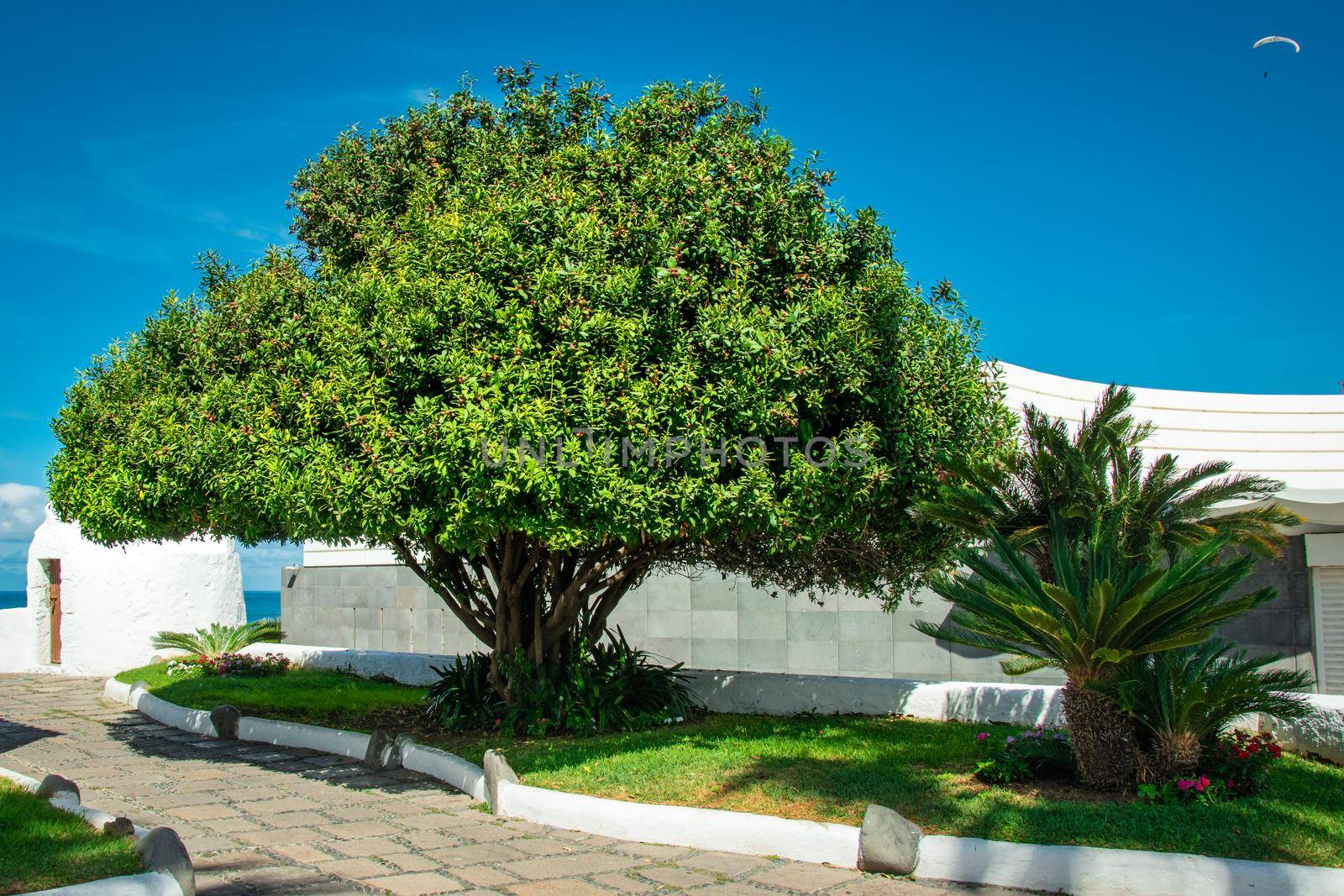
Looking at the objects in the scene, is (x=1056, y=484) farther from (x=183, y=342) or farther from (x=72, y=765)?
(x=72, y=765)

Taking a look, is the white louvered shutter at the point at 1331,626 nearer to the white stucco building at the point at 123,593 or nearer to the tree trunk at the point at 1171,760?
the tree trunk at the point at 1171,760

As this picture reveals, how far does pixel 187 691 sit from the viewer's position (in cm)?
1502

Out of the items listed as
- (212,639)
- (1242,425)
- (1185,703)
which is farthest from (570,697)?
(1242,425)

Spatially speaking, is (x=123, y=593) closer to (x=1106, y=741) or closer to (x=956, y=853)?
(x=956, y=853)

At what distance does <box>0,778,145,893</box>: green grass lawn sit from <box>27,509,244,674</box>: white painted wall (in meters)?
13.7

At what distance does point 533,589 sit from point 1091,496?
20.0 feet

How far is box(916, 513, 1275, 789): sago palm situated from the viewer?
23.7 ft

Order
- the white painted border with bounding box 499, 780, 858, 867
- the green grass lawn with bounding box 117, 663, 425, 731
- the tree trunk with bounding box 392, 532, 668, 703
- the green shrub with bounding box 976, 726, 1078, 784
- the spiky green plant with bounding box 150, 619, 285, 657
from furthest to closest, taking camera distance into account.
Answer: the spiky green plant with bounding box 150, 619, 285, 657
the green grass lawn with bounding box 117, 663, 425, 731
the tree trunk with bounding box 392, 532, 668, 703
the green shrub with bounding box 976, 726, 1078, 784
the white painted border with bounding box 499, 780, 858, 867

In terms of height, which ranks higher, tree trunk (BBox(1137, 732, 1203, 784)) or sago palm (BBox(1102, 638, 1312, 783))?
sago palm (BBox(1102, 638, 1312, 783))

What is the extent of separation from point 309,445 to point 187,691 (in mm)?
8018

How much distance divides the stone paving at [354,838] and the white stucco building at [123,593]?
854cm

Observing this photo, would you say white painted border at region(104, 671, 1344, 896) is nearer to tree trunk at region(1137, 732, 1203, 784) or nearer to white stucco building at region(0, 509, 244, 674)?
tree trunk at region(1137, 732, 1203, 784)

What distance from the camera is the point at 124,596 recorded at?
1959cm

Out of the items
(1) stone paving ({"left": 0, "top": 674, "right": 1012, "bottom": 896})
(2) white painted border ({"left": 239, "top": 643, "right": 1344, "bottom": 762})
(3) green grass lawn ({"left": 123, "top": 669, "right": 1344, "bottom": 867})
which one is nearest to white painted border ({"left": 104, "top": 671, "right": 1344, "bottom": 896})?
(1) stone paving ({"left": 0, "top": 674, "right": 1012, "bottom": 896})
